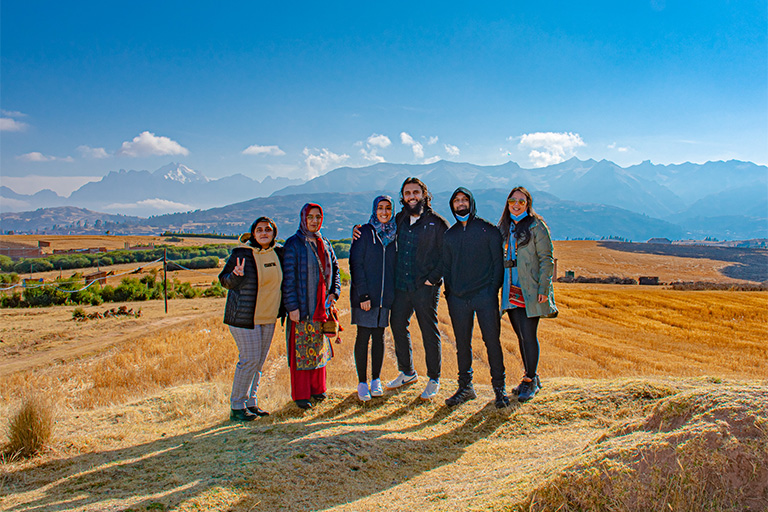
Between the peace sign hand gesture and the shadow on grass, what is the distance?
1.76m

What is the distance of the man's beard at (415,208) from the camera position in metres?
5.68

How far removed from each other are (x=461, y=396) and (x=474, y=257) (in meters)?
1.74

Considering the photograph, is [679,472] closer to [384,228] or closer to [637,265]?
[384,228]

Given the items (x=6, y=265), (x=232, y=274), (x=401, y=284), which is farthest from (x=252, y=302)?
(x=6, y=265)

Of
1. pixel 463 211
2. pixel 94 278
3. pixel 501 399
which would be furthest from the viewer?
pixel 94 278

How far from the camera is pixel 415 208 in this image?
5.68 meters

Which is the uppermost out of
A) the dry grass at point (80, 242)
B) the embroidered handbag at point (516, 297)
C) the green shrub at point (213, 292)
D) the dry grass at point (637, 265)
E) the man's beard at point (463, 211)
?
the man's beard at point (463, 211)

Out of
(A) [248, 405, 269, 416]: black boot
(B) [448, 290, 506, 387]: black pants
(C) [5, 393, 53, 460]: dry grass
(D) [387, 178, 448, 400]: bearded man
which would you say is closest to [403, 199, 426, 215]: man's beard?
(D) [387, 178, 448, 400]: bearded man

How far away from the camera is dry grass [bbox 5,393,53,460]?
4543 millimetres

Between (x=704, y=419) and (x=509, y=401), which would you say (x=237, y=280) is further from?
(x=704, y=419)

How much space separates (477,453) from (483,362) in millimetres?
7930

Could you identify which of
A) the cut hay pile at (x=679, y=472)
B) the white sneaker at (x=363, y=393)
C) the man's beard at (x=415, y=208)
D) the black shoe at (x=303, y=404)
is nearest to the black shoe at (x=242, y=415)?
the black shoe at (x=303, y=404)

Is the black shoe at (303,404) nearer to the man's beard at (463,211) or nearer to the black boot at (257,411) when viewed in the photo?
the black boot at (257,411)

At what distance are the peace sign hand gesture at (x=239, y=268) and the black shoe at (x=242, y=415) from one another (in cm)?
168
